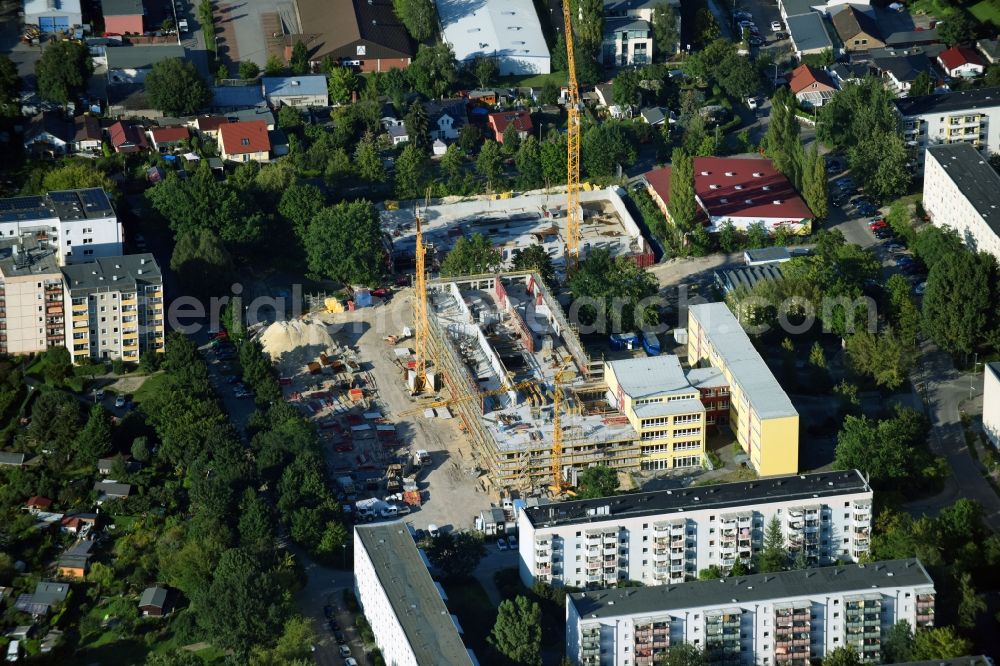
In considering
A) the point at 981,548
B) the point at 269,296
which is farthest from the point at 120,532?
the point at 981,548

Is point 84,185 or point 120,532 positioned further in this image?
point 84,185

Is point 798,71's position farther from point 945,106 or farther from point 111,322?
point 111,322

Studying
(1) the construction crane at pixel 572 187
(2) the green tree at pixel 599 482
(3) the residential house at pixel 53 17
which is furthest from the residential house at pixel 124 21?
(2) the green tree at pixel 599 482

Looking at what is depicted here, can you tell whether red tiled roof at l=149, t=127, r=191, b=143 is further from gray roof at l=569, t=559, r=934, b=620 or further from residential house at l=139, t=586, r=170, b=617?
gray roof at l=569, t=559, r=934, b=620

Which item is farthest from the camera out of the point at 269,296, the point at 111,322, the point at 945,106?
the point at 945,106

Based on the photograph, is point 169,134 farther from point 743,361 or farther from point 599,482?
point 599,482

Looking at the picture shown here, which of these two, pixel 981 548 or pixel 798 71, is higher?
pixel 798 71

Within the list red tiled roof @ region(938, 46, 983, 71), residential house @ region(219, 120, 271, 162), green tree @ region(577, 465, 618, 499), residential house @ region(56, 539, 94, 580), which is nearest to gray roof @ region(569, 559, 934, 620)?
green tree @ region(577, 465, 618, 499)

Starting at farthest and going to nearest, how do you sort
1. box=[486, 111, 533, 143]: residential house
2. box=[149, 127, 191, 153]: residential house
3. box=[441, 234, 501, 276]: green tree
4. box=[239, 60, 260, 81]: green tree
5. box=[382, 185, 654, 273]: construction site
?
box=[239, 60, 260, 81]: green tree < box=[486, 111, 533, 143]: residential house < box=[149, 127, 191, 153]: residential house < box=[382, 185, 654, 273]: construction site < box=[441, 234, 501, 276]: green tree
